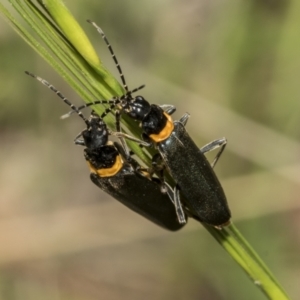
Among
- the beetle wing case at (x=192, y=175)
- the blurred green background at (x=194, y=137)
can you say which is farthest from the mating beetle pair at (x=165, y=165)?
the blurred green background at (x=194, y=137)

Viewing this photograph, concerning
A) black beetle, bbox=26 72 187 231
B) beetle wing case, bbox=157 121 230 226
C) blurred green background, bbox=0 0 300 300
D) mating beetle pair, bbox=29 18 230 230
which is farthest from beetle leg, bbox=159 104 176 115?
blurred green background, bbox=0 0 300 300

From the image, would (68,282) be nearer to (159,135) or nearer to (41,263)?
(41,263)

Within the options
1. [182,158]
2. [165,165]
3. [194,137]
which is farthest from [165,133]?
[194,137]

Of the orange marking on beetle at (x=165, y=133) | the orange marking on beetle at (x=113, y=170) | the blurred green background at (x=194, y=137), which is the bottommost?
the blurred green background at (x=194, y=137)

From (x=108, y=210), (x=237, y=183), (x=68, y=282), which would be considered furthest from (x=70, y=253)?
(x=237, y=183)

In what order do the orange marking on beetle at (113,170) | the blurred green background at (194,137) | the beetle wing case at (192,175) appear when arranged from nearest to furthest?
1. the beetle wing case at (192,175)
2. the orange marking on beetle at (113,170)
3. the blurred green background at (194,137)

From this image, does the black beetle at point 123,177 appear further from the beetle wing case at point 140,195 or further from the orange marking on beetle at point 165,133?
the orange marking on beetle at point 165,133
